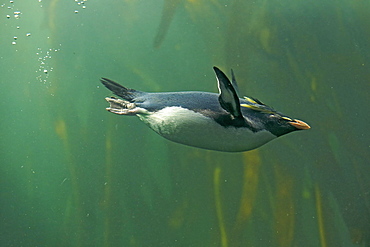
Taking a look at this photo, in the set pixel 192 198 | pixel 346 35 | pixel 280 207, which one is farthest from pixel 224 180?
pixel 346 35

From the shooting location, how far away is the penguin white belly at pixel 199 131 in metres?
1.19

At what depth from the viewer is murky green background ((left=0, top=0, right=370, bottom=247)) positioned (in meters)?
2.52

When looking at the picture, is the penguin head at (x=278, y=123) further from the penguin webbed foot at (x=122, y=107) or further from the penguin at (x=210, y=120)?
the penguin webbed foot at (x=122, y=107)

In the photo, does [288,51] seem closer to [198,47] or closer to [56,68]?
[198,47]

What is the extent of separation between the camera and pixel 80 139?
256cm

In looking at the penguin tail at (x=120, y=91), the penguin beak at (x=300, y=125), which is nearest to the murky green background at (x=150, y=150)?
the penguin tail at (x=120, y=91)

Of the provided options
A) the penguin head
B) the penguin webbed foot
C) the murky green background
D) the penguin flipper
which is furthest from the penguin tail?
the murky green background

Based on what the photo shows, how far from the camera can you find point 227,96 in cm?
111

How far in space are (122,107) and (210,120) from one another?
323 mm

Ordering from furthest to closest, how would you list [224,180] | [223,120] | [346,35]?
[346,35], [224,180], [223,120]

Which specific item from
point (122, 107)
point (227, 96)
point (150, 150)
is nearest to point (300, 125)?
point (227, 96)

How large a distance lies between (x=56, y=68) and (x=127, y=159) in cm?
79

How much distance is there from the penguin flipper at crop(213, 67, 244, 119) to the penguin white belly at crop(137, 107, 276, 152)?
0.22ft

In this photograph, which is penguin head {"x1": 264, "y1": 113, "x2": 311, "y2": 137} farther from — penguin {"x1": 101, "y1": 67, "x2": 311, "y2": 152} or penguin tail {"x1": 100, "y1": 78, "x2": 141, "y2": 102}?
penguin tail {"x1": 100, "y1": 78, "x2": 141, "y2": 102}
